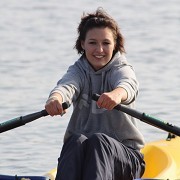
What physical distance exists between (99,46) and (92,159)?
95cm

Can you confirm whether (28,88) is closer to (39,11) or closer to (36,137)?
(36,137)

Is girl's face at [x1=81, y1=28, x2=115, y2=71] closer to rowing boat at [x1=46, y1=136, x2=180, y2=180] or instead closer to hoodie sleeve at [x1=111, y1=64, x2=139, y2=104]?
hoodie sleeve at [x1=111, y1=64, x2=139, y2=104]

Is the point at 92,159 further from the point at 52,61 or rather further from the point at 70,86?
the point at 52,61

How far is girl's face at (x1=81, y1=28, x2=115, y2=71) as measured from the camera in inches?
Result: 326

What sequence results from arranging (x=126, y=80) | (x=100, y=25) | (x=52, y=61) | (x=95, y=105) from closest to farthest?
(x=126, y=80), (x=95, y=105), (x=100, y=25), (x=52, y=61)

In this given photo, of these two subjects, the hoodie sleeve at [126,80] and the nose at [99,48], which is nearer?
the hoodie sleeve at [126,80]

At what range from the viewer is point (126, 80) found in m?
8.11

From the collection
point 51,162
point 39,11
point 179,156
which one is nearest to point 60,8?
point 39,11

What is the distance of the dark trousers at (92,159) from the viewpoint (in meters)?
7.70

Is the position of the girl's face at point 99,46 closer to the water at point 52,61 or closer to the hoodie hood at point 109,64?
the hoodie hood at point 109,64

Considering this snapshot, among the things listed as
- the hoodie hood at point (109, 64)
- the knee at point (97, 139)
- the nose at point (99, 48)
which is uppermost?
the nose at point (99, 48)

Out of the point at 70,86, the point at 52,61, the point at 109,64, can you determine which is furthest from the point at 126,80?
the point at 52,61

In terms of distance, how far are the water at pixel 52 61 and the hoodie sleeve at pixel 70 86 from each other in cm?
214

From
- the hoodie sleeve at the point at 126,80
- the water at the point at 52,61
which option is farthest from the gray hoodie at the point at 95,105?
the water at the point at 52,61
